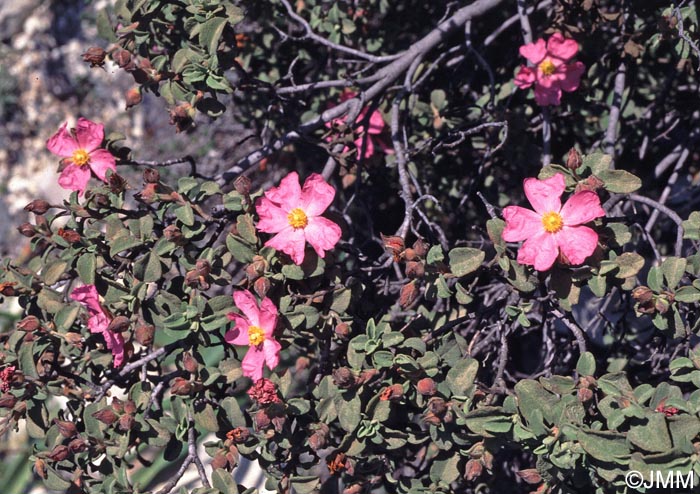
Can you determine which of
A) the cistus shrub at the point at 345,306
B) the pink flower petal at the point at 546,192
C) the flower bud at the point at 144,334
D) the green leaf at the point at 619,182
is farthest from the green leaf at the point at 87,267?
the green leaf at the point at 619,182

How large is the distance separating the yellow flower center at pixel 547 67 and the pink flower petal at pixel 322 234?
677 mm

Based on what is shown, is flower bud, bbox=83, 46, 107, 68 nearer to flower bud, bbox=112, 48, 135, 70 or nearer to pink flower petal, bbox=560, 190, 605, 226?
flower bud, bbox=112, 48, 135, 70

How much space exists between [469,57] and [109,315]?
3.70ft

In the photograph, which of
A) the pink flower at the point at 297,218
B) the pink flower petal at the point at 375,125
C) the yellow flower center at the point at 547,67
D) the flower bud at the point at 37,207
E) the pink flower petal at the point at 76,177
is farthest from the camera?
the pink flower petal at the point at 375,125

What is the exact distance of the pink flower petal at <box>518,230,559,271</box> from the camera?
4.06 feet

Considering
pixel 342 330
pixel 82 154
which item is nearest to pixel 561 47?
pixel 342 330

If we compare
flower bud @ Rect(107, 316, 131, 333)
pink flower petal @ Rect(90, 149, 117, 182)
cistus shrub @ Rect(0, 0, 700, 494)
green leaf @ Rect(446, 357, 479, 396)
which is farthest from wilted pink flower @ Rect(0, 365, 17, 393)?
green leaf @ Rect(446, 357, 479, 396)

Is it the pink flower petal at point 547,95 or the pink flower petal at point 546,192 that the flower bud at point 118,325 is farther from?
the pink flower petal at point 547,95

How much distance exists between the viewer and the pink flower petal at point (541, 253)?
1.24 m

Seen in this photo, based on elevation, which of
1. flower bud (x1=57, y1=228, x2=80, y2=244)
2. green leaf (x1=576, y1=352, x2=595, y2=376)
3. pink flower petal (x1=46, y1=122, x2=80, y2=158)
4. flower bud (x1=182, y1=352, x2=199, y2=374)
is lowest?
green leaf (x1=576, y1=352, x2=595, y2=376)

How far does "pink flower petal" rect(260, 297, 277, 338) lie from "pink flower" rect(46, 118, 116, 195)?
46cm

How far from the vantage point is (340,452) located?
1382 millimetres

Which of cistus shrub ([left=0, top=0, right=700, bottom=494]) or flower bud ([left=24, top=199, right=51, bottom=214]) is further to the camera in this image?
flower bud ([left=24, top=199, right=51, bottom=214])

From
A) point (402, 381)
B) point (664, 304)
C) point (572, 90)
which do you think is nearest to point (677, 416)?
point (664, 304)
